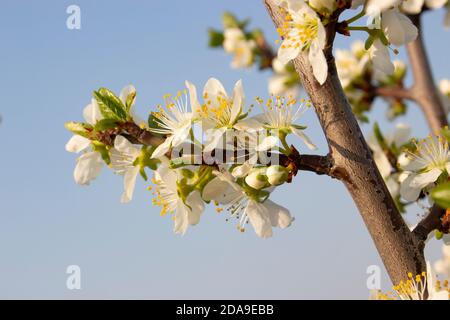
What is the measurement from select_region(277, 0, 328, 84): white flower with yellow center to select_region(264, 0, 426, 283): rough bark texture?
0.12 ft

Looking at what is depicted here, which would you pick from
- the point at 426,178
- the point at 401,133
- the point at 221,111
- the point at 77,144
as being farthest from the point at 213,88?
the point at 401,133

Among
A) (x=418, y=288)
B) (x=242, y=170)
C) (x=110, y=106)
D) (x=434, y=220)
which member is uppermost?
(x=110, y=106)

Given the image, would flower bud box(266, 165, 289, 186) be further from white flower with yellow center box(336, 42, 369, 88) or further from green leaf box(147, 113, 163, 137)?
white flower with yellow center box(336, 42, 369, 88)

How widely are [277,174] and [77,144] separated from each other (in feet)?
1.97

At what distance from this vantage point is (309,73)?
Result: 160 centimetres

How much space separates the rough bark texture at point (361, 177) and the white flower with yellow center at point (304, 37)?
38 millimetres

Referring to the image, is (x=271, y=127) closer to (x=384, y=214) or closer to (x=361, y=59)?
(x=384, y=214)

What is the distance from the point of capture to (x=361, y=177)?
155cm

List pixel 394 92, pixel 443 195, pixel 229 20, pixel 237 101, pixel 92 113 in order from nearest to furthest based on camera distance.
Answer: pixel 443 195 → pixel 237 101 → pixel 92 113 → pixel 394 92 → pixel 229 20

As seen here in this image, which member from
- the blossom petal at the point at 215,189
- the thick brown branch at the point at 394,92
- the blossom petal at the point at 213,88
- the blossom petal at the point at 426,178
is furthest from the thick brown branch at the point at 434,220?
the thick brown branch at the point at 394,92

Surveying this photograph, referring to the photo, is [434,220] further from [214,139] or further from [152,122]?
[152,122]

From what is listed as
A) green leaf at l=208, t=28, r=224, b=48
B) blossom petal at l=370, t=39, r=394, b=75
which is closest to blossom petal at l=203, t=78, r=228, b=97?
blossom petal at l=370, t=39, r=394, b=75

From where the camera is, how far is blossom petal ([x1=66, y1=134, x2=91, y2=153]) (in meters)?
1.73
